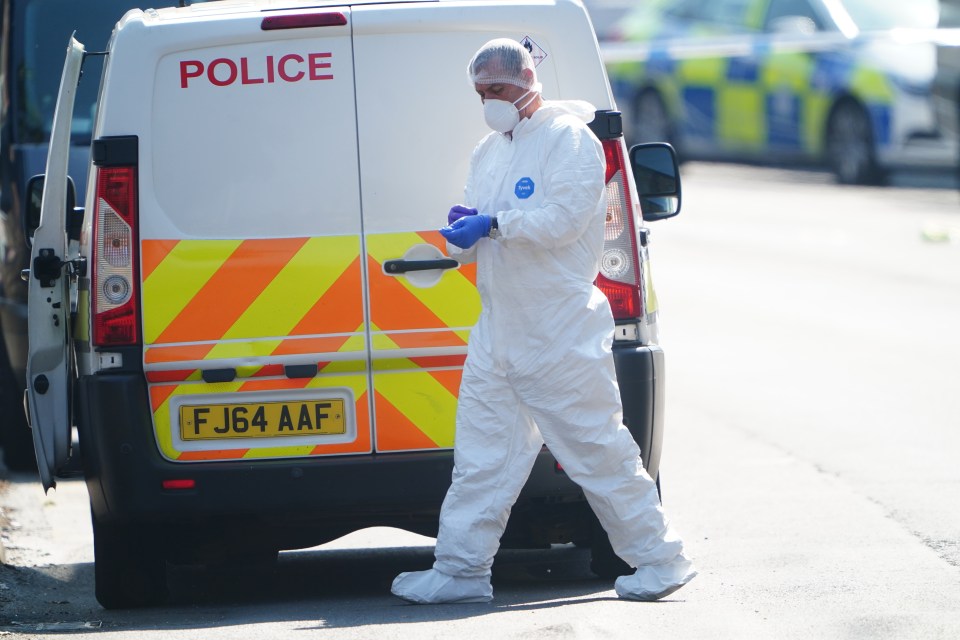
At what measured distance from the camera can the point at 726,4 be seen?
20.9 m

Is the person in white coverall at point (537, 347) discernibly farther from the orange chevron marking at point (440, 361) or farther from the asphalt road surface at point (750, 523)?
the asphalt road surface at point (750, 523)

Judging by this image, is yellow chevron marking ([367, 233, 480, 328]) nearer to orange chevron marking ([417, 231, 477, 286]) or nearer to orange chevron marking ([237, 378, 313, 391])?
orange chevron marking ([417, 231, 477, 286])

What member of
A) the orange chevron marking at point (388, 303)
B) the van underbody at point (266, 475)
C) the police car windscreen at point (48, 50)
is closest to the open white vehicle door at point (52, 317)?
the van underbody at point (266, 475)

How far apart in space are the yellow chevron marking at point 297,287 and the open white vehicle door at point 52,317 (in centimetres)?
67

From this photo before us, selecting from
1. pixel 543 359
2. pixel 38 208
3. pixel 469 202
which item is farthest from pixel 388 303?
pixel 38 208

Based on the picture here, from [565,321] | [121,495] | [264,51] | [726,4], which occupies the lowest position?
[121,495]

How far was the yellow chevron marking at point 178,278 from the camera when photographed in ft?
18.0

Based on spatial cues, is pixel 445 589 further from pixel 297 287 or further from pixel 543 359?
pixel 297 287

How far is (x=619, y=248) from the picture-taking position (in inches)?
222

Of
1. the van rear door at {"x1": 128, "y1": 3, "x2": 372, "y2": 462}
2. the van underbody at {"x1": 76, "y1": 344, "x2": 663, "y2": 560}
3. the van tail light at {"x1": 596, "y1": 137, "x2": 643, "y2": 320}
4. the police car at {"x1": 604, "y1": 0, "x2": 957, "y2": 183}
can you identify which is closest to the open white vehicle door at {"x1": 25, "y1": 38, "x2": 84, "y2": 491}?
the van underbody at {"x1": 76, "y1": 344, "x2": 663, "y2": 560}

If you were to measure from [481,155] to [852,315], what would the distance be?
24.5 feet

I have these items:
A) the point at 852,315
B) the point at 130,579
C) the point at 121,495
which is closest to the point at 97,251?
the point at 121,495

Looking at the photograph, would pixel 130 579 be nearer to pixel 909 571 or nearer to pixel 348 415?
pixel 348 415

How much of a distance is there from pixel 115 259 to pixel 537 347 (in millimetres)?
1274
